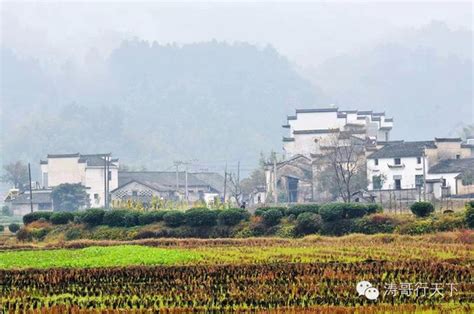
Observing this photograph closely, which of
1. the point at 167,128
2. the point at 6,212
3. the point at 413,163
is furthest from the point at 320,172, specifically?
the point at 167,128

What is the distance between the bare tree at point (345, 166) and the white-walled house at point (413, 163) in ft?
3.20

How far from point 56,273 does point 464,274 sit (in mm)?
10447

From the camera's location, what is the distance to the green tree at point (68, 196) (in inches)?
3551

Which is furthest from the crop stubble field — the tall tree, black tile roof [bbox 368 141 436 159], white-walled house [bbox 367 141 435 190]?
the tall tree

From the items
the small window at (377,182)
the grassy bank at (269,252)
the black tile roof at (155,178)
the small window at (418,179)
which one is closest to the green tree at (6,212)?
the black tile roof at (155,178)

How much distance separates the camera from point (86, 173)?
94.2 m

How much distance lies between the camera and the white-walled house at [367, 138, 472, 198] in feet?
239

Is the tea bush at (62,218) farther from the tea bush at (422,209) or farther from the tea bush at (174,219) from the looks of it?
the tea bush at (422,209)

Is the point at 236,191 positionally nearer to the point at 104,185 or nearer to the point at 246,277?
the point at 104,185

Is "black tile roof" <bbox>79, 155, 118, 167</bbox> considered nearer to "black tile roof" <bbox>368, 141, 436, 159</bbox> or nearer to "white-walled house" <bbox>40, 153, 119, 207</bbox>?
"white-walled house" <bbox>40, 153, 119, 207</bbox>

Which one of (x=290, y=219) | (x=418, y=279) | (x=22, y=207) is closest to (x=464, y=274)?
(x=418, y=279)

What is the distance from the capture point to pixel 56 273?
2978 centimetres

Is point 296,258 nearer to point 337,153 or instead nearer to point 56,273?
point 56,273

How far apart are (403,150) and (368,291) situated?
54.3 meters
